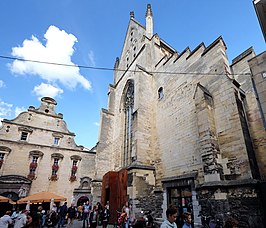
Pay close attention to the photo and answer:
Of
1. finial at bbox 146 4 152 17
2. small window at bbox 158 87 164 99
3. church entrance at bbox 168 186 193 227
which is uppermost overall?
finial at bbox 146 4 152 17

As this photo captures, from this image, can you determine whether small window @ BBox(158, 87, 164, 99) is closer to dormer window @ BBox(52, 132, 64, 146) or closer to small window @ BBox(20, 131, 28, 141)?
dormer window @ BBox(52, 132, 64, 146)

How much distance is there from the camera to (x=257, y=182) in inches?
210

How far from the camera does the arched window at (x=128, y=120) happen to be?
41.5 feet

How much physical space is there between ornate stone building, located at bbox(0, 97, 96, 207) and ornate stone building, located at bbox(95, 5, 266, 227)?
6.48 meters

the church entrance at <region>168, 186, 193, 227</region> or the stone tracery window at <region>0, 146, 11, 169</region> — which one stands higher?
the stone tracery window at <region>0, 146, 11, 169</region>

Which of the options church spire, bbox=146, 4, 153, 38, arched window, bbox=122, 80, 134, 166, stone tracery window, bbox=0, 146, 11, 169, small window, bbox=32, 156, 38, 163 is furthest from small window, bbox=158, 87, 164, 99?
stone tracery window, bbox=0, 146, 11, 169

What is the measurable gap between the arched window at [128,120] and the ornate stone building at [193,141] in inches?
3.5

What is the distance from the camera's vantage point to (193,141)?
823 cm

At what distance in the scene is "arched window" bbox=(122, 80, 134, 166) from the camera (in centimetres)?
1266

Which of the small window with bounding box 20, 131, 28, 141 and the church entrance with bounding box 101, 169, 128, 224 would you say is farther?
the small window with bounding box 20, 131, 28, 141

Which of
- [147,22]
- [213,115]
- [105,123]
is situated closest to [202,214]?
[213,115]

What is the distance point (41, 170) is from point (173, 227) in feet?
60.1

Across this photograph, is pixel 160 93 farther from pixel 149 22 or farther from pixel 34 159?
pixel 34 159

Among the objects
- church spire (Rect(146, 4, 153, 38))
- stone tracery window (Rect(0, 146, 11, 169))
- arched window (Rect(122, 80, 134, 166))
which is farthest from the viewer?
stone tracery window (Rect(0, 146, 11, 169))
